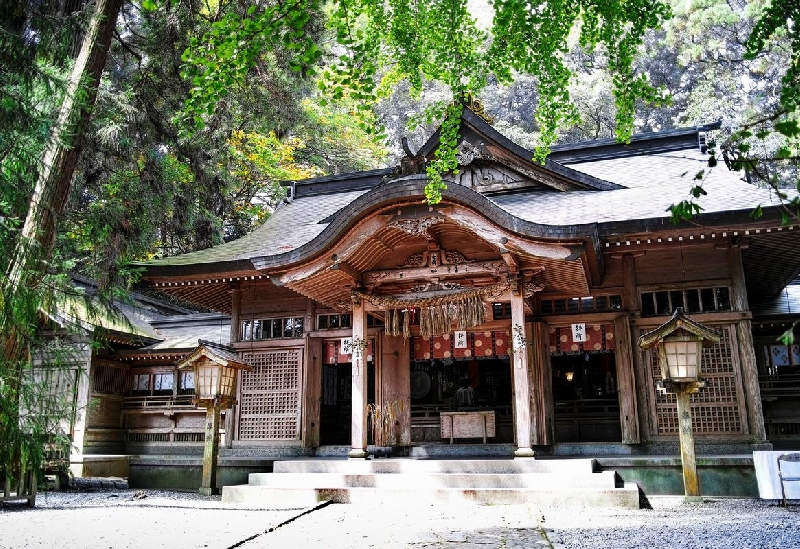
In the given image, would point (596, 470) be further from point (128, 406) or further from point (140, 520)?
point (128, 406)

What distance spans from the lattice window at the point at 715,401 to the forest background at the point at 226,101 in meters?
2.62

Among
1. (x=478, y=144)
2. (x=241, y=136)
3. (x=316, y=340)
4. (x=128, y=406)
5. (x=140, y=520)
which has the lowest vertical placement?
(x=140, y=520)

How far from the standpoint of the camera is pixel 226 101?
1731cm

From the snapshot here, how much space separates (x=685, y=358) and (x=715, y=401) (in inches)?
92.4

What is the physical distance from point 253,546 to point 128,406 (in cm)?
1034

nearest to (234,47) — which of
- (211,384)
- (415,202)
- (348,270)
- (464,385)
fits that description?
(415,202)

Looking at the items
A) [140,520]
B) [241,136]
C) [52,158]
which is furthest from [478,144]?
[241,136]

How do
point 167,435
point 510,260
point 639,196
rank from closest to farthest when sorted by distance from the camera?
1. point 510,260
2. point 639,196
3. point 167,435

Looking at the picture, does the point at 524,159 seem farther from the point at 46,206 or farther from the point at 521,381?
the point at 46,206

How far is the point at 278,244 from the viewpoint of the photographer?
43.0ft

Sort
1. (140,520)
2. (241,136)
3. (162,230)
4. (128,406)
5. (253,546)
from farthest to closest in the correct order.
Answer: (241,136), (162,230), (128,406), (140,520), (253,546)

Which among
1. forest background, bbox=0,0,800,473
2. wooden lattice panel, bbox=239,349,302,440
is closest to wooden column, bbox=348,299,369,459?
wooden lattice panel, bbox=239,349,302,440

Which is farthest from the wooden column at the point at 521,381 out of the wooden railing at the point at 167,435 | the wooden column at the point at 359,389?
the wooden railing at the point at 167,435

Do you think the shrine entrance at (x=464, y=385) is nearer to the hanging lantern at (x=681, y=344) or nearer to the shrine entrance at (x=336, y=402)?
the shrine entrance at (x=336, y=402)
